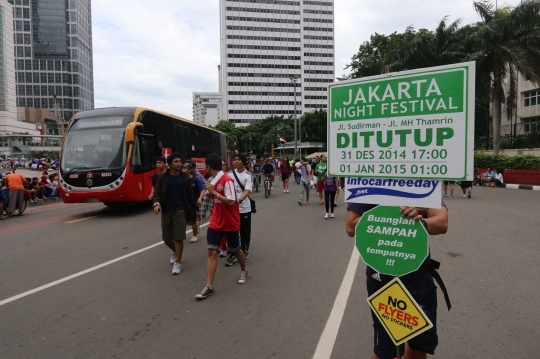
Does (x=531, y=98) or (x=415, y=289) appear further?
(x=531, y=98)

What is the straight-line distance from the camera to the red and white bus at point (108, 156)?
11.5 meters

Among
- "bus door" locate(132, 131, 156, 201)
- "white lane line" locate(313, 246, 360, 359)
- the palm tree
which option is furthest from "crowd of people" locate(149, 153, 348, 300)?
the palm tree

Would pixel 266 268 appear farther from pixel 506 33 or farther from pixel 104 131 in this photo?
pixel 506 33

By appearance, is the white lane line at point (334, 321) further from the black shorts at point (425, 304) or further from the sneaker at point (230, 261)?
the sneaker at point (230, 261)

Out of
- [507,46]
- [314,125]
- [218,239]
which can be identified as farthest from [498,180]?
[314,125]

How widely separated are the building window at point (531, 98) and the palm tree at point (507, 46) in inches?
323

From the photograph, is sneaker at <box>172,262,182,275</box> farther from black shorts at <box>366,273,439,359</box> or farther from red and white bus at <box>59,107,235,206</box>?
red and white bus at <box>59,107,235,206</box>

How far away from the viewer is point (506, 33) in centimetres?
2464

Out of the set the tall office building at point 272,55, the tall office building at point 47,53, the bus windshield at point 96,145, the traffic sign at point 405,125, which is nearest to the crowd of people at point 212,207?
the traffic sign at point 405,125

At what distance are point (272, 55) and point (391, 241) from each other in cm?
11548

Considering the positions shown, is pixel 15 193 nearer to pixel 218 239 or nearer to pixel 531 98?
pixel 218 239

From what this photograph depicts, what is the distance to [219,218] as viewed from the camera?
16.2ft

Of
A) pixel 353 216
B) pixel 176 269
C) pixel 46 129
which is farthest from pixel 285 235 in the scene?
pixel 46 129

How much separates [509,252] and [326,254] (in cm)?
316
